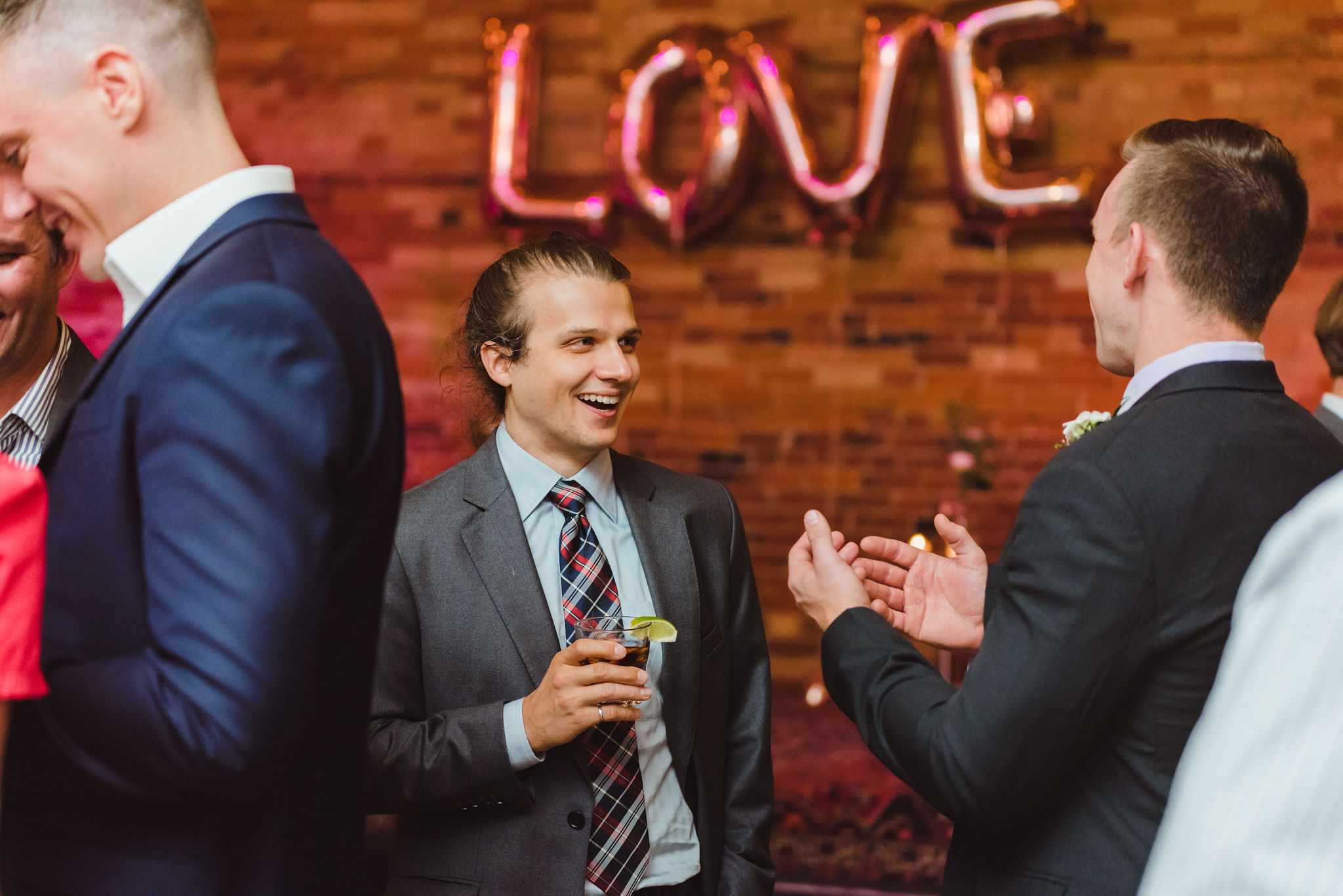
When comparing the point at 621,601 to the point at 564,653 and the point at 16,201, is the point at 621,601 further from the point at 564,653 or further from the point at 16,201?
the point at 16,201

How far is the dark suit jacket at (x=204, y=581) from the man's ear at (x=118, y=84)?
0.13 meters

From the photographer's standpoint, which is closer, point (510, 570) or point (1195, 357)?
point (1195, 357)

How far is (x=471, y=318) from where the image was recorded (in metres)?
2.09

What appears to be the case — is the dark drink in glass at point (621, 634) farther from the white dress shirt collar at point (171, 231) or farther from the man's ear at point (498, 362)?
the white dress shirt collar at point (171, 231)

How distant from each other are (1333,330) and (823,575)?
71.1 inches

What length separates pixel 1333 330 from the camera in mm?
2578

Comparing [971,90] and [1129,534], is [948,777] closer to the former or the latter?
[1129,534]

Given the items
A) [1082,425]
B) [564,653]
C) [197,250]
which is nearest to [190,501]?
[197,250]

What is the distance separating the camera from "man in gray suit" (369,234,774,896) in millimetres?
1625

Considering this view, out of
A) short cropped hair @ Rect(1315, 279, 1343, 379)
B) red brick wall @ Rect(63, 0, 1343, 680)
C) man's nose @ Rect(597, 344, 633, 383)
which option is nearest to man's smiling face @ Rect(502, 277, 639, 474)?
man's nose @ Rect(597, 344, 633, 383)

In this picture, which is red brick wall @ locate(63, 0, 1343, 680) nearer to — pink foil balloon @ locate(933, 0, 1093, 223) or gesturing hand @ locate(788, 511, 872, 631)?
pink foil balloon @ locate(933, 0, 1093, 223)

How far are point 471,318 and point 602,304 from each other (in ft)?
1.04

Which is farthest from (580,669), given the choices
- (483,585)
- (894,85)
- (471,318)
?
(894,85)

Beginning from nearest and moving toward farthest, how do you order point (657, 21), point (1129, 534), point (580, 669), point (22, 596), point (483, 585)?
point (22, 596) < point (1129, 534) < point (580, 669) < point (483, 585) < point (657, 21)
